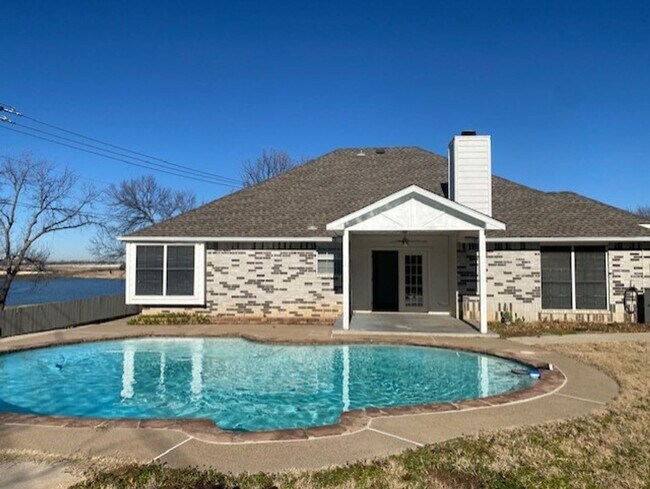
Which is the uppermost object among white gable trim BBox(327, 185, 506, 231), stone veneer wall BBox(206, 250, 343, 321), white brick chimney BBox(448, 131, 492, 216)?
white brick chimney BBox(448, 131, 492, 216)

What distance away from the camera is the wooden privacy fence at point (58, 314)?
13.2 meters

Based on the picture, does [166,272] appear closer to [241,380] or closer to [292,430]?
[241,380]

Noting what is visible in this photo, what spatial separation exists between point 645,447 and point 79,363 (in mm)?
10476

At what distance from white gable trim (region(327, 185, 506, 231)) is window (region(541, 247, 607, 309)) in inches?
120

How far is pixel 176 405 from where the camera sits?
280 inches

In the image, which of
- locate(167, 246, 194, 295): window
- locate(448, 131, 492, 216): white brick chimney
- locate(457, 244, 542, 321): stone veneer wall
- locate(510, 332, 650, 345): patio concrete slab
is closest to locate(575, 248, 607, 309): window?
locate(457, 244, 542, 321): stone veneer wall

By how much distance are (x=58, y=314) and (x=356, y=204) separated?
10747mm

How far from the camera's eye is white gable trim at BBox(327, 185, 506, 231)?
12.0 metres

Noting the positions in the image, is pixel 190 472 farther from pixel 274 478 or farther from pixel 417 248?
pixel 417 248

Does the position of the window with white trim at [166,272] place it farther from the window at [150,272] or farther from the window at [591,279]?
the window at [591,279]

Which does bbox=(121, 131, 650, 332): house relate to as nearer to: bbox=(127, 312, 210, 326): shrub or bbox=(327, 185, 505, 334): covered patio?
bbox=(327, 185, 505, 334): covered patio

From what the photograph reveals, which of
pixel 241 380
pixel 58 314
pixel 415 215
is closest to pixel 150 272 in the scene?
pixel 58 314

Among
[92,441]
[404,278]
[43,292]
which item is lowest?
[43,292]

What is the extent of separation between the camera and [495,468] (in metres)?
4.03
